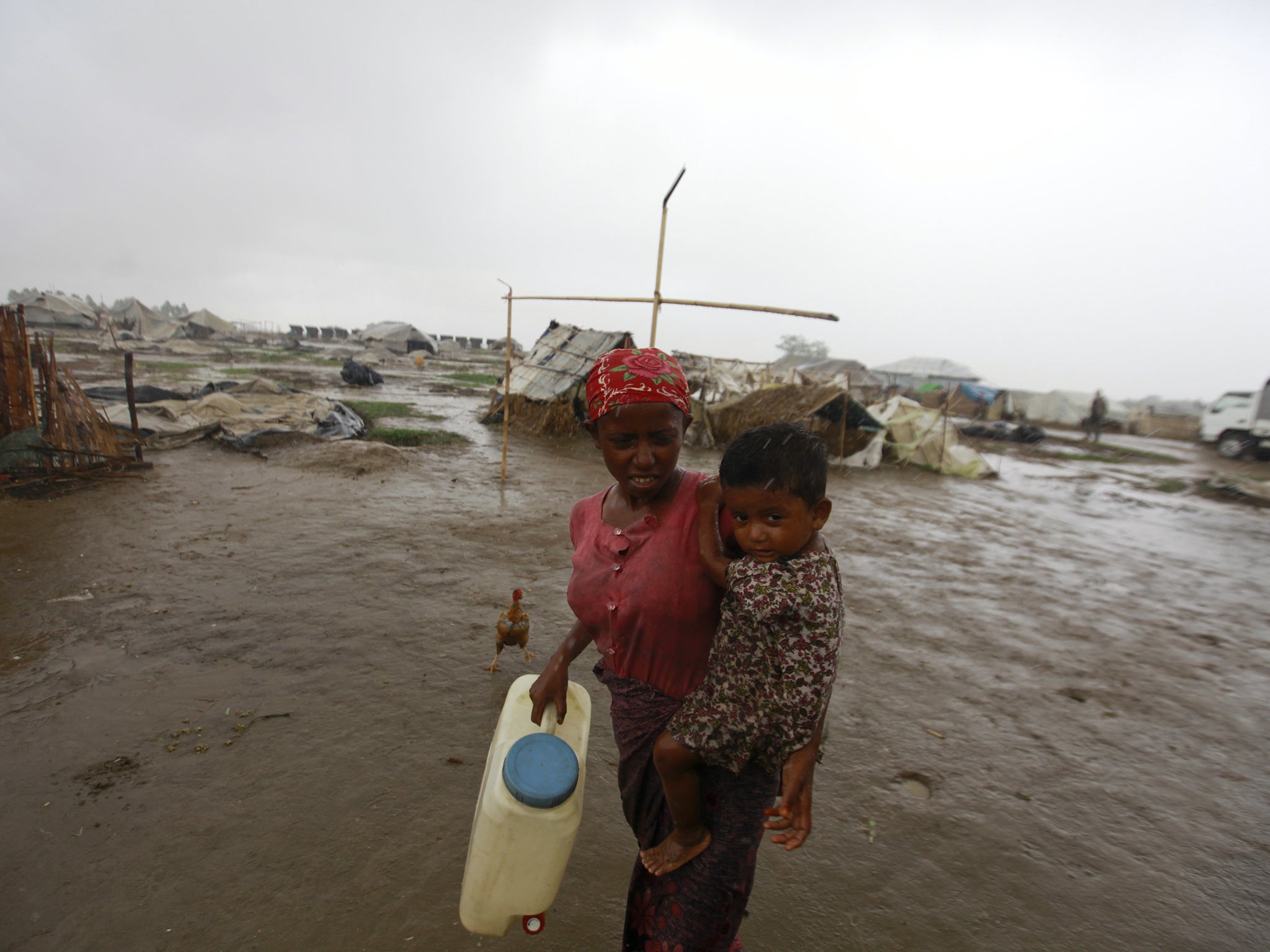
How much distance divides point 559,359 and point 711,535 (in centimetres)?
1315

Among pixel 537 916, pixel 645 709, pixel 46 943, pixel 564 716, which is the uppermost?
pixel 645 709

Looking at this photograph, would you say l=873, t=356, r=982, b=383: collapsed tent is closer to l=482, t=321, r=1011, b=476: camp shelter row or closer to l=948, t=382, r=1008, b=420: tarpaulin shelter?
l=948, t=382, r=1008, b=420: tarpaulin shelter

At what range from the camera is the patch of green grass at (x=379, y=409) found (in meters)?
12.6

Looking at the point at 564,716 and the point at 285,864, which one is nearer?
the point at 564,716

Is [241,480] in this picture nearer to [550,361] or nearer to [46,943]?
[46,943]

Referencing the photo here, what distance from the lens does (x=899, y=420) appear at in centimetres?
1361

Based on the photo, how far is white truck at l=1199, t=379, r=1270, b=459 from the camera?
1692 centimetres

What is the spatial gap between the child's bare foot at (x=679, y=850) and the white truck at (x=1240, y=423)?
22.8 m

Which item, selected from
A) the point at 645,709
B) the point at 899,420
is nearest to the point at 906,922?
the point at 645,709

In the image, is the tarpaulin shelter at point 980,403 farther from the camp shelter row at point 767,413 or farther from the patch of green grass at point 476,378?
the patch of green grass at point 476,378

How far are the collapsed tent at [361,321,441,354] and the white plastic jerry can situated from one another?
4272 centimetres

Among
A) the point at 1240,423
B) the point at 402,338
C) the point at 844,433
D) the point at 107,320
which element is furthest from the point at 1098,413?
the point at 107,320

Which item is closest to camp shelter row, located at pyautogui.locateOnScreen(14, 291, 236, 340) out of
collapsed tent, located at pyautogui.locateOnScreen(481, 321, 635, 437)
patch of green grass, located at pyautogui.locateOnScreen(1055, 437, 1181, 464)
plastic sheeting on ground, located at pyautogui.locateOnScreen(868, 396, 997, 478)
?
collapsed tent, located at pyautogui.locateOnScreen(481, 321, 635, 437)

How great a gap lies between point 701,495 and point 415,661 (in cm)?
276
